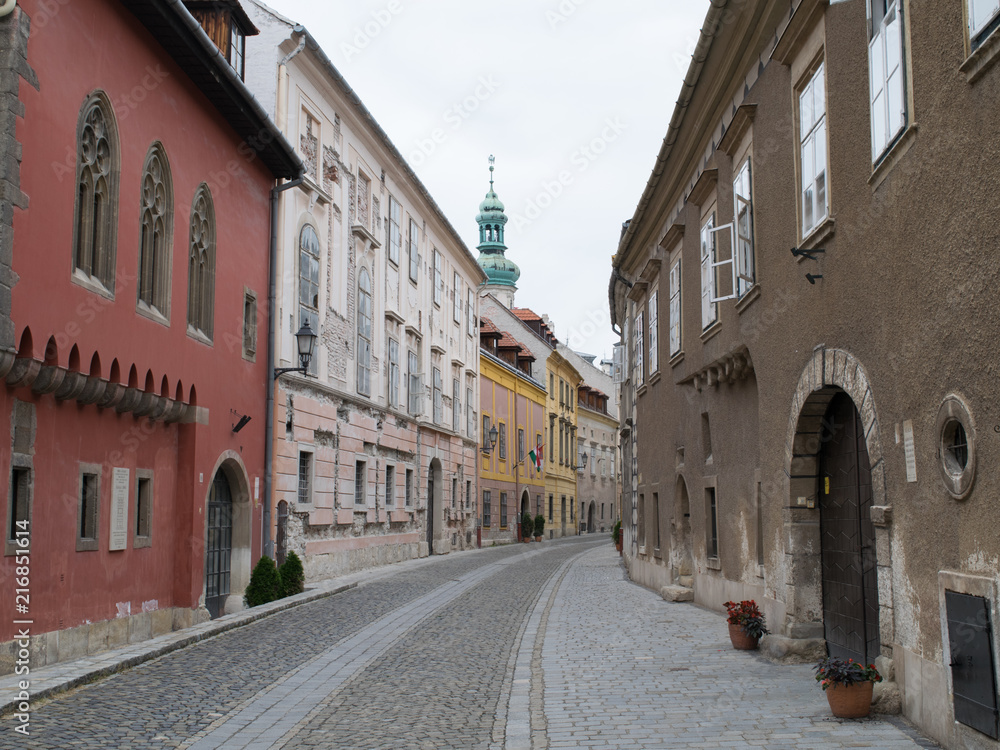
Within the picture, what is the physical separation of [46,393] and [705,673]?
7.07 meters

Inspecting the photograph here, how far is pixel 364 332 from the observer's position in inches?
994

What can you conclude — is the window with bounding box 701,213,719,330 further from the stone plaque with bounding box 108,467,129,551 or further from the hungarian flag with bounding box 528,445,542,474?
the hungarian flag with bounding box 528,445,542,474

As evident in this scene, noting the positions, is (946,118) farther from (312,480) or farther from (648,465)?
(312,480)

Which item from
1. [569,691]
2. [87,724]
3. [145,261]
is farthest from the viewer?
[145,261]

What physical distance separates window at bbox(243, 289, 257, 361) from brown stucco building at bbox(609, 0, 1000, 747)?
756 cm

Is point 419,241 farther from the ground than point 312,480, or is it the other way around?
point 419,241

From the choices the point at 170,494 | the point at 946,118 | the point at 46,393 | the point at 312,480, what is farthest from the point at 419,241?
the point at 946,118

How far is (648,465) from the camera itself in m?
21.0

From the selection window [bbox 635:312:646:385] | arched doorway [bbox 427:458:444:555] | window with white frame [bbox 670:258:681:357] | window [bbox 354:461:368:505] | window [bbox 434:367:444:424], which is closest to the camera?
window with white frame [bbox 670:258:681:357]

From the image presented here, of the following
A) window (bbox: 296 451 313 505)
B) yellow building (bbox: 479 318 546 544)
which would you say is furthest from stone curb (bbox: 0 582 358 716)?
yellow building (bbox: 479 318 546 544)

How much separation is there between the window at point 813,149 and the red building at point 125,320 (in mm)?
7481

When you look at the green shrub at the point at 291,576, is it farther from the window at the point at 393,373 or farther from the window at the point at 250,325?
the window at the point at 393,373

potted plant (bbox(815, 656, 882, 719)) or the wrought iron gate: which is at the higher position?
the wrought iron gate

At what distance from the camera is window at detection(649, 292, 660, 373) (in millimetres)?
19484
